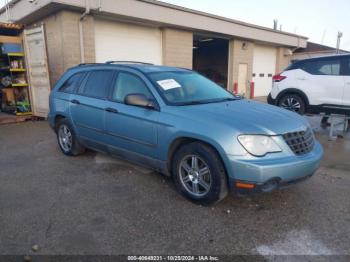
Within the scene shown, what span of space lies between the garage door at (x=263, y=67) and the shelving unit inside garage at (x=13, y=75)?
12.9 meters

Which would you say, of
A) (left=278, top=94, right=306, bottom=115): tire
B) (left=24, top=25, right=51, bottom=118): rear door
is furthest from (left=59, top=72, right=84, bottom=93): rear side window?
(left=278, top=94, right=306, bottom=115): tire

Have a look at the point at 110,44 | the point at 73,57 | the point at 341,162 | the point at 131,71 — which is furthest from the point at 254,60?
the point at 131,71

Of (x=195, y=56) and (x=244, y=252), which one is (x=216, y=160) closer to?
(x=244, y=252)

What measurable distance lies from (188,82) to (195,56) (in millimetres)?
17889

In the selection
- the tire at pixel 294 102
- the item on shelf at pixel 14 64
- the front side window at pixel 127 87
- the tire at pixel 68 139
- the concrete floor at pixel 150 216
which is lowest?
the concrete floor at pixel 150 216

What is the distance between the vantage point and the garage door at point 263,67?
1750 cm

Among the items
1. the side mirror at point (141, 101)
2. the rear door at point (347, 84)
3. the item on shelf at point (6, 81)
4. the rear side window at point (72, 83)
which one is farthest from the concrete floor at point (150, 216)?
the item on shelf at point (6, 81)

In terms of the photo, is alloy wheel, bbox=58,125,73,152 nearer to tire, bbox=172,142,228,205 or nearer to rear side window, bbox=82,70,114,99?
rear side window, bbox=82,70,114,99

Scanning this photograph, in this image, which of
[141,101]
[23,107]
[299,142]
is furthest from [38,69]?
[299,142]

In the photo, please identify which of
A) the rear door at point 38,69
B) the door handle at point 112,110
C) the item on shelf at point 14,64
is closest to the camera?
the door handle at point 112,110

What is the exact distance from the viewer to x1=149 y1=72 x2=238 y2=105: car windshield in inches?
146

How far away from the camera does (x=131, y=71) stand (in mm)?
4066

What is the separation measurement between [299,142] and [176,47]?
9676 mm

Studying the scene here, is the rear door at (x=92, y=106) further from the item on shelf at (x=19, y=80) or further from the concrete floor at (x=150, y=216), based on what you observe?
the item on shelf at (x=19, y=80)
